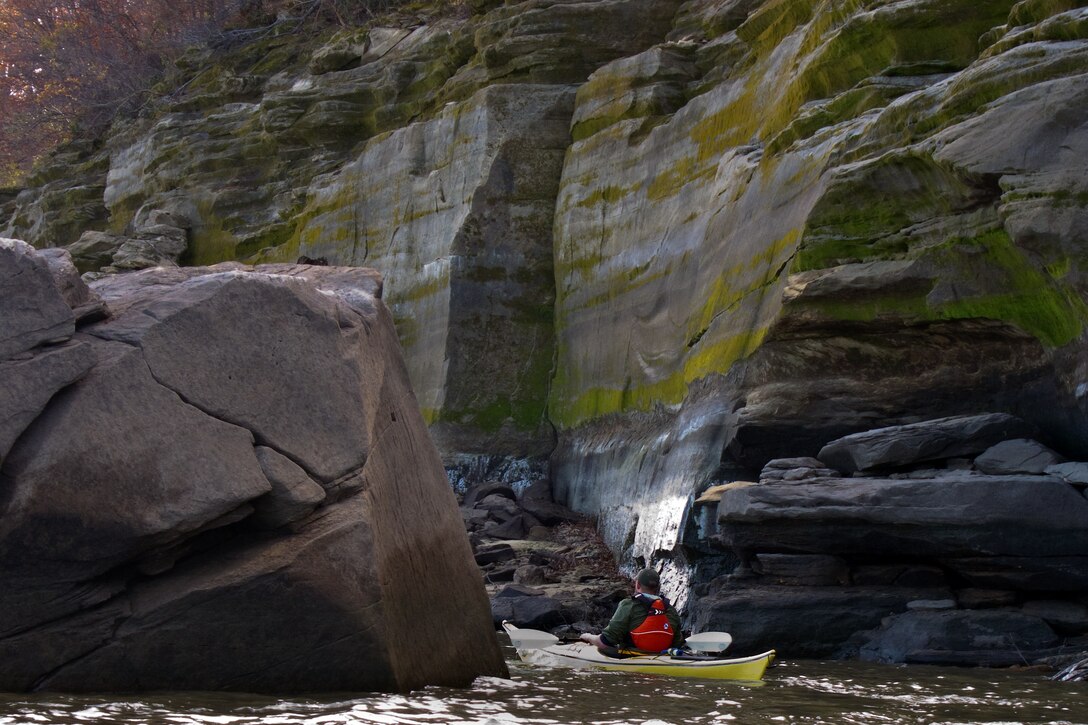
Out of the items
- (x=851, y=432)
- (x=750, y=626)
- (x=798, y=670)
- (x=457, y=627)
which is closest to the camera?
(x=457, y=627)

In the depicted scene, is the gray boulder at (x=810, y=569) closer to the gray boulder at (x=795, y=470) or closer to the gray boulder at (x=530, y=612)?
the gray boulder at (x=795, y=470)

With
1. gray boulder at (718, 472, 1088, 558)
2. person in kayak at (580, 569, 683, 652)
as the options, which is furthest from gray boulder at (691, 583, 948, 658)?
person in kayak at (580, 569, 683, 652)

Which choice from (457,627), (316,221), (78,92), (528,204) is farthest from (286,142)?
(457,627)

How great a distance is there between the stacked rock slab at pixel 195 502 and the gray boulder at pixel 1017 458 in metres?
5.57

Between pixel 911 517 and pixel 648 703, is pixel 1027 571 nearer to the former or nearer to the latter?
pixel 911 517

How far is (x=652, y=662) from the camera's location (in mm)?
10086

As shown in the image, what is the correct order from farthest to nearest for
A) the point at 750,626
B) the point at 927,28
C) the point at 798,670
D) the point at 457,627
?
the point at 927,28 < the point at 750,626 < the point at 798,670 < the point at 457,627

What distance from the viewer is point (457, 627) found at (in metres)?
7.94

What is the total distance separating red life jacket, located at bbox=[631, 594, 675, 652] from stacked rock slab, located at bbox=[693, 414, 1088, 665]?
1088 millimetres

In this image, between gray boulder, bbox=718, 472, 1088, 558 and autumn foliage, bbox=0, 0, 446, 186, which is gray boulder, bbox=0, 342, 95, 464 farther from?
autumn foliage, bbox=0, 0, 446, 186

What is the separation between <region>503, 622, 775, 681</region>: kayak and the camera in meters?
9.38

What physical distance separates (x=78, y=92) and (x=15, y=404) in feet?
107

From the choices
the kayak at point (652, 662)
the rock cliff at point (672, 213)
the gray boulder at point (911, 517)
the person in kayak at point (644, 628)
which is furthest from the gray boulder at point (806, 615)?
the kayak at point (652, 662)

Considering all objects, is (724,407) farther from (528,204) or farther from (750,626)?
(528,204)
